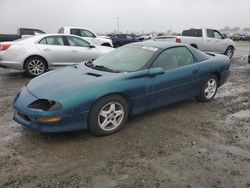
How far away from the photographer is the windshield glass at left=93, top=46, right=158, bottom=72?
4.67 m

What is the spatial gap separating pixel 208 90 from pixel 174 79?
135cm

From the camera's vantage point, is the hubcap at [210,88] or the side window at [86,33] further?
the side window at [86,33]

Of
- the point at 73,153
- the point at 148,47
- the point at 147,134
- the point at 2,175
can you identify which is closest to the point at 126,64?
the point at 148,47

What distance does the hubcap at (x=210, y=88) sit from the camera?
5.87m

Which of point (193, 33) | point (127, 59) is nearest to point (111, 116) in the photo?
point (127, 59)

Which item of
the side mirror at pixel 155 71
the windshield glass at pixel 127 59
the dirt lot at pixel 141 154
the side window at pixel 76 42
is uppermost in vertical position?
the side window at pixel 76 42

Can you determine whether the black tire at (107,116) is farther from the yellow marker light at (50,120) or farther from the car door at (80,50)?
the car door at (80,50)

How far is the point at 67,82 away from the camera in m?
4.18

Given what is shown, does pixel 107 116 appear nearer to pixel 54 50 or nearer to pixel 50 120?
pixel 50 120

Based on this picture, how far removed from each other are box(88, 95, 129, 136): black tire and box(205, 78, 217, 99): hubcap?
7.65ft

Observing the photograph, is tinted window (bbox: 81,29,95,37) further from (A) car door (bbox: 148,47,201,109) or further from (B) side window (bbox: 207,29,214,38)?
(A) car door (bbox: 148,47,201,109)

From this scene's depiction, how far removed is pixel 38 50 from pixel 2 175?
617cm

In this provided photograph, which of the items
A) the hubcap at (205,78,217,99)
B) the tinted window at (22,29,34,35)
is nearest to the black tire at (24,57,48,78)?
the hubcap at (205,78,217,99)

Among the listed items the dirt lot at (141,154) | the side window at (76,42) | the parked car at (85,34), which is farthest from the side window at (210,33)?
the dirt lot at (141,154)
